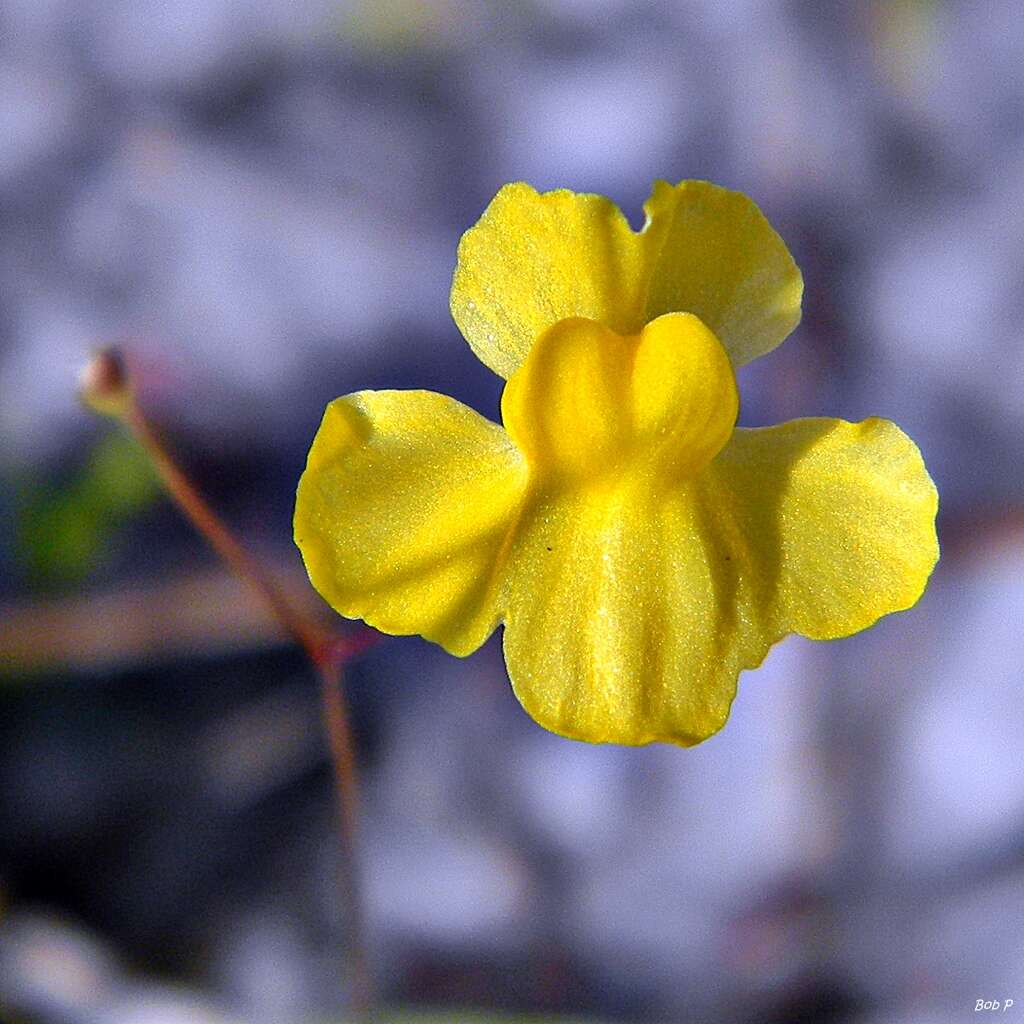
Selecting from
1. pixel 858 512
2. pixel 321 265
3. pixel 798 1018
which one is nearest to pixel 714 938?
pixel 798 1018

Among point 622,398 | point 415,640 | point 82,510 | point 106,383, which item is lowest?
point 622,398

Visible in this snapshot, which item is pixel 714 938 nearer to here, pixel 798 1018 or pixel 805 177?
pixel 798 1018

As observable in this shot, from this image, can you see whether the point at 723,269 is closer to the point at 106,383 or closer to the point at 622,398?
the point at 622,398

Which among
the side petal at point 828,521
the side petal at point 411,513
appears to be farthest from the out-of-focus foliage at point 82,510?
the side petal at point 828,521

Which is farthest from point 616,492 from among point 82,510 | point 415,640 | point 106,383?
point 82,510

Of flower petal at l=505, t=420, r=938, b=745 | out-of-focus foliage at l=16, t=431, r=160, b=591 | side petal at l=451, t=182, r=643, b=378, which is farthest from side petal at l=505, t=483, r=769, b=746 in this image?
out-of-focus foliage at l=16, t=431, r=160, b=591

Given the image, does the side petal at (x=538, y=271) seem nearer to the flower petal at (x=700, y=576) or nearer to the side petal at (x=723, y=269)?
the side petal at (x=723, y=269)

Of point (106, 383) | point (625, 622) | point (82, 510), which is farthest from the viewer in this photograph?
point (82, 510)
